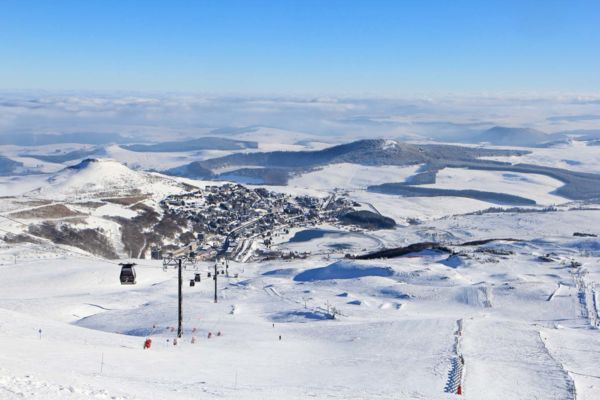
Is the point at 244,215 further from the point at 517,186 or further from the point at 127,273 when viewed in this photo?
the point at 517,186

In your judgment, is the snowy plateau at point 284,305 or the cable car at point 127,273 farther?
the cable car at point 127,273

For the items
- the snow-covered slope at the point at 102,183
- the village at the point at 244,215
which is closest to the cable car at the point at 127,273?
the village at the point at 244,215

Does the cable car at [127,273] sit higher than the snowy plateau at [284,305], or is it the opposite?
the cable car at [127,273]

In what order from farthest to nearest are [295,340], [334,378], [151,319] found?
[151,319] → [295,340] → [334,378]

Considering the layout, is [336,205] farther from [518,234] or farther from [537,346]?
[537,346]

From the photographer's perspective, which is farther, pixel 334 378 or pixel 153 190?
pixel 153 190

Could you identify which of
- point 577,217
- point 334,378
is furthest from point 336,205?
point 334,378

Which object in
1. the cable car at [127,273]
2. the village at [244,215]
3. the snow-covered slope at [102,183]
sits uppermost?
the cable car at [127,273]

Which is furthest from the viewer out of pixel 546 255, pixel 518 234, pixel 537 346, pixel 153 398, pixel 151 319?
pixel 518 234

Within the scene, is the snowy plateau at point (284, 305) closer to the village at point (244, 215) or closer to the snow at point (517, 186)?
the village at point (244, 215)
